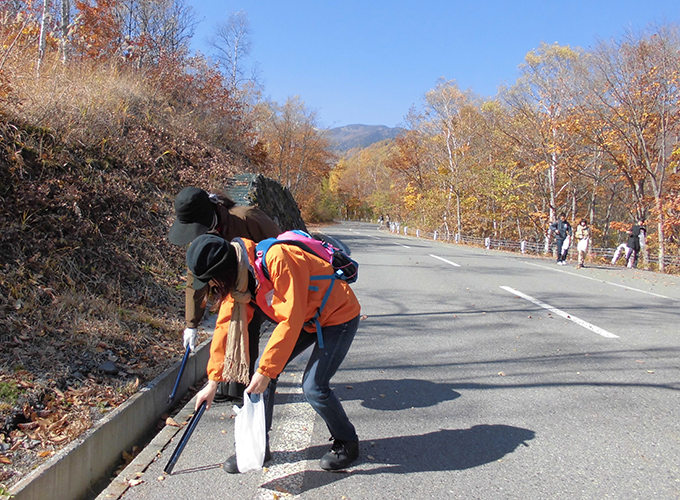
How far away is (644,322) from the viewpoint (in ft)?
23.1

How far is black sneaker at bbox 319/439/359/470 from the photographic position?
293 cm

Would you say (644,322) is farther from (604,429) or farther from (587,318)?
(604,429)

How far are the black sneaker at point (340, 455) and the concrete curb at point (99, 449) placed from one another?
142 centimetres

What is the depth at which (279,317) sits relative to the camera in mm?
2443

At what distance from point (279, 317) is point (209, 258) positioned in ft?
1.56

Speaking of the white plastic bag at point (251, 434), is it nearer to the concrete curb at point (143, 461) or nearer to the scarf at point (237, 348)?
the scarf at point (237, 348)

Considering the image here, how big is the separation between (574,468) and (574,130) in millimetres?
23280

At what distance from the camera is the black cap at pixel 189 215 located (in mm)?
3039

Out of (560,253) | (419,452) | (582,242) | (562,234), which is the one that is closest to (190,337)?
(419,452)

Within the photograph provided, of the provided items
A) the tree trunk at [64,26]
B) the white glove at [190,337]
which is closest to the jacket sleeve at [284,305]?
the white glove at [190,337]

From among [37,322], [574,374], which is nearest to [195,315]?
[37,322]

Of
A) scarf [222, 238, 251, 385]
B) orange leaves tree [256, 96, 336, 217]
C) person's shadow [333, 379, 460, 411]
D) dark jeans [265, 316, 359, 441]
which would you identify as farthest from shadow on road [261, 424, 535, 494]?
orange leaves tree [256, 96, 336, 217]

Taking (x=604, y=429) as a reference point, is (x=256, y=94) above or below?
above

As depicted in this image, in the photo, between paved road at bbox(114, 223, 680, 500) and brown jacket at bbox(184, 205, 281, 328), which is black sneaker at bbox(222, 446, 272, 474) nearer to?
paved road at bbox(114, 223, 680, 500)
